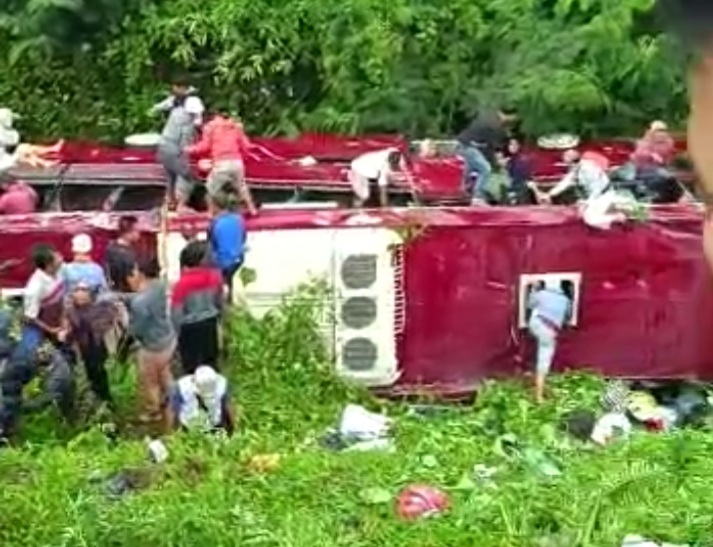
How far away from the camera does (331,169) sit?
37.5 ft

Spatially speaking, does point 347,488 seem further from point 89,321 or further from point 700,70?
point 700,70

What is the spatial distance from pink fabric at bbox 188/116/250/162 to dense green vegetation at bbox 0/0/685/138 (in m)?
2.65

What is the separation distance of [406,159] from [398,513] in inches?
156

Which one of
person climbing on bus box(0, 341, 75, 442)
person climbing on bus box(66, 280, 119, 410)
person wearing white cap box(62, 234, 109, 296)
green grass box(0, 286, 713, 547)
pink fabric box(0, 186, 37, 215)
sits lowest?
green grass box(0, 286, 713, 547)

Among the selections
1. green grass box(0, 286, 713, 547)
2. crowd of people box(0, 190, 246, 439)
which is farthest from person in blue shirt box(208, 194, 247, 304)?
green grass box(0, 286, 713, 547)

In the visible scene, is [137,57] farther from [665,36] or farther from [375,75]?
[665,36]

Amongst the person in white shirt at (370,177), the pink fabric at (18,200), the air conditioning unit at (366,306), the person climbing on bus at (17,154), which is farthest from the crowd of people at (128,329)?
the person climbing on bus at (17,154)

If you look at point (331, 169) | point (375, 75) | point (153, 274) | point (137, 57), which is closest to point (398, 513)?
point (153, 274)

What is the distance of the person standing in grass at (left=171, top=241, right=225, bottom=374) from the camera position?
9.39m

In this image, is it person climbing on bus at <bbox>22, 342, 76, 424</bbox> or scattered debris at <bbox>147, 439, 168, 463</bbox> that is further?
person climbing on bus at <bbox>22, 342, 76, 424</bbox>

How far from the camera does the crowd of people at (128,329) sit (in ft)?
30.2

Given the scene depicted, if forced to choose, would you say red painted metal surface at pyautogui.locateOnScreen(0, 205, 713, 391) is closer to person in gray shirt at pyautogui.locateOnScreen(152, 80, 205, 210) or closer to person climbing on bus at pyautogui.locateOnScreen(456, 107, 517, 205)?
person climbing on bus at pyautogui.locateOnScreen(456, 107, 517, 205)

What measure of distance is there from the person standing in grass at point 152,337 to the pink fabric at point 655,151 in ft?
11.0

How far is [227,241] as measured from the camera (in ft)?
31.3
